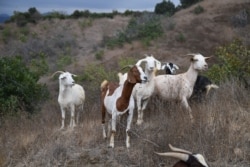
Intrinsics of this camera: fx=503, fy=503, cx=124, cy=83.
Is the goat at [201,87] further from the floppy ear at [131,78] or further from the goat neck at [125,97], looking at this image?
the floppy ear at [131,78]

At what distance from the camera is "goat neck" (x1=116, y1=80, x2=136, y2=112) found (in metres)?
9.17

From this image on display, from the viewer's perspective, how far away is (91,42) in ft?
138

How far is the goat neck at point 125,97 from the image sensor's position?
30.1ft

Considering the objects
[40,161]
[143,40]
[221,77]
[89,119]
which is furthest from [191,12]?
[40,161]

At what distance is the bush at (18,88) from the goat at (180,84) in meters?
4.43

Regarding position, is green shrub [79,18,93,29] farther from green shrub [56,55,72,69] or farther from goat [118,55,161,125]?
goat [118,55,161,125]

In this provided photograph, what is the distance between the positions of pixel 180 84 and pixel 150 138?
7.38ft

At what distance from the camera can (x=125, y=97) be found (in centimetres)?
920

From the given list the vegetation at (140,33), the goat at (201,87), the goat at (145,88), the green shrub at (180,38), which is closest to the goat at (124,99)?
the goat at (145,88)

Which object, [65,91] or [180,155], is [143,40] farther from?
[180,155]

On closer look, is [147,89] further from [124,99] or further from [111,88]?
[124,99]

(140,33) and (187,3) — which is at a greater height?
(187,3)

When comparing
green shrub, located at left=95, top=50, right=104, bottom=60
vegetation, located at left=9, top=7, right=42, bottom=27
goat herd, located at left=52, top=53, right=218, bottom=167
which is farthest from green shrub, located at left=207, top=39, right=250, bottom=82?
vegetation, located at left=9, top=7, right=42, bottom=27

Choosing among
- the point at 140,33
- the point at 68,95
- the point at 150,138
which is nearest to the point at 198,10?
the point at 140,33
